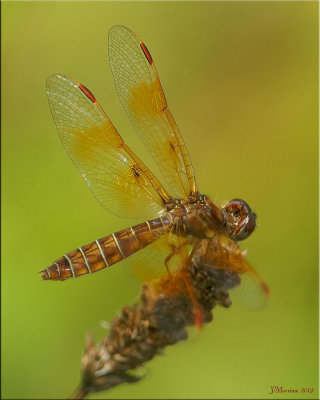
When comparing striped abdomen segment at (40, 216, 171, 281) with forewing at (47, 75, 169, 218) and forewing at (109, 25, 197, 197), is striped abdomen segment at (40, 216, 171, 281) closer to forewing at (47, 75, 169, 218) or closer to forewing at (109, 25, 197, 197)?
forewing at (47, 75, 169, 218)

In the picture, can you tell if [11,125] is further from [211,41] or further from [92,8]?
[211,41]

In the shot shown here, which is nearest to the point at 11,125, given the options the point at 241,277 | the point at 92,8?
the point at 92,8

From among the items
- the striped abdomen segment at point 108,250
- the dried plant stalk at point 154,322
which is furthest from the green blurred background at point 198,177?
the dried plant stalk at point 154,322

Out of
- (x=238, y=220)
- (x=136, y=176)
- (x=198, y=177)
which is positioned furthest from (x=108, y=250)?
(x=198, y=177)

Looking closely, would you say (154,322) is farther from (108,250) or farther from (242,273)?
(108,250)

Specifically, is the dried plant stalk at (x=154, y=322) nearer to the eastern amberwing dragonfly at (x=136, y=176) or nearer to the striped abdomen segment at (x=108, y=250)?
the eastern amberwing dragonfly at (x=136, y=176)
